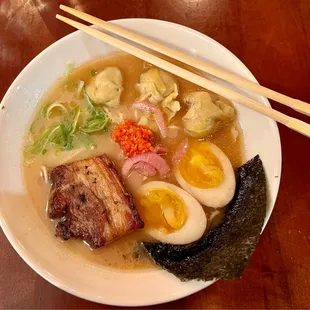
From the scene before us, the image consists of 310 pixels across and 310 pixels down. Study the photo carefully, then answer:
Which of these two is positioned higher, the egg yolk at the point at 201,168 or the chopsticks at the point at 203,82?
the chopsticks at the point at 203,82

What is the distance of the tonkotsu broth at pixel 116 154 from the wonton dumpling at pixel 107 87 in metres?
0.04

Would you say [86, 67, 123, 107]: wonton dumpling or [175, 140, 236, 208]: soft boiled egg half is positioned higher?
[86, 67, 123, 107]: wonton dumpling

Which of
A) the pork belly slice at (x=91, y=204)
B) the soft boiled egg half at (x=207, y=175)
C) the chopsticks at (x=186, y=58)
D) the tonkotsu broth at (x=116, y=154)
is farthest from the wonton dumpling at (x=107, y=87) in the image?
the soft boiled egg half at (x=207, y=175)

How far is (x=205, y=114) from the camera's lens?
1.90 meters

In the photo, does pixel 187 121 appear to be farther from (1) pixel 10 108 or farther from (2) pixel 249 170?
(1) pixel 10 108

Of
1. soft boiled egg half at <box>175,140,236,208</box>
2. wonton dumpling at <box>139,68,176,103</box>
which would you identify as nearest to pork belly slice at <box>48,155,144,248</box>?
soft boiled egg half at <box>175,140,236,208</box>

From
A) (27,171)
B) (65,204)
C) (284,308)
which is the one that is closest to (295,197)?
(284,308)

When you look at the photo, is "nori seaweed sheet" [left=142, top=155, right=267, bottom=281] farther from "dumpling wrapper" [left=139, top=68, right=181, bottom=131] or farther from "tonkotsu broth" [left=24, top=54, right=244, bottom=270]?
"dumpling wrapper" [left=139, top=68, right=181, bottom=131]

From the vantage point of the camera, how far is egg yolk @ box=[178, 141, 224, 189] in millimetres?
1829

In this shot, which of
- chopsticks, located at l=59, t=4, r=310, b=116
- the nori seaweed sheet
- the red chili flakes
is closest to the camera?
the nori seaweed sheet

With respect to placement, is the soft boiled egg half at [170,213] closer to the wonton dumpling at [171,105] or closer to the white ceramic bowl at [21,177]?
the white ceramic bowl at [21,177]

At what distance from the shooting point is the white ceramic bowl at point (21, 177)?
5.44ft

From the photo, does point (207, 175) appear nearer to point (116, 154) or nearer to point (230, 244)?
point (230, 244)

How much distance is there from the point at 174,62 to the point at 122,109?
0.32 meters
